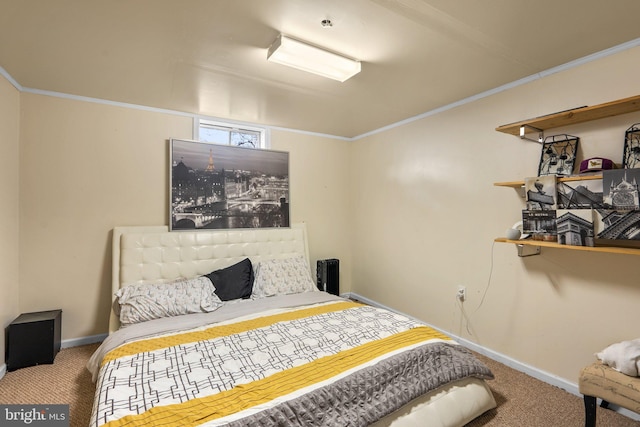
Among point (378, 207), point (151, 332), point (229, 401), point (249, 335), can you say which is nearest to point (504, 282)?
point (378, 207)

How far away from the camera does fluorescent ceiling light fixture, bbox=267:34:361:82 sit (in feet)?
6.32

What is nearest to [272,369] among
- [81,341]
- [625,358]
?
[625,358]

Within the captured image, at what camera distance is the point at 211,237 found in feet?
11.0

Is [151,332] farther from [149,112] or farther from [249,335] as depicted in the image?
[149,112]

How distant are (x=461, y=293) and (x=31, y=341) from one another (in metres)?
3.87

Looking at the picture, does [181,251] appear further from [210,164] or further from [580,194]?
[580,194]

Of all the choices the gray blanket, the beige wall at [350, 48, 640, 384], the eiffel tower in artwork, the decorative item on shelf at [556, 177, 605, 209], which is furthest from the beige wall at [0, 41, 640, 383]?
the gray blanket

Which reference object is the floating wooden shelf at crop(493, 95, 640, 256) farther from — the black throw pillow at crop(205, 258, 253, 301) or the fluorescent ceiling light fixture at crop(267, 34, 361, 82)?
the black throw pillow at crop(205, 258, 253, 301)

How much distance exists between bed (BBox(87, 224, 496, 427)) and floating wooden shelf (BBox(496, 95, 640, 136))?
5.58 feet

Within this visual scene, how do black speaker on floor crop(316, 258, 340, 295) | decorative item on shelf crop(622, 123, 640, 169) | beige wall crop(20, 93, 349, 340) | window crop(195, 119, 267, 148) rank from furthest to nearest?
Answer: black speaker on floor crop(316, 258, 340, 295) → window crop(195, 119, 267, 148) → beige wall crop(20, 93, 349, 340) → decorative item on shelf crop(622, 123, 640, 169)

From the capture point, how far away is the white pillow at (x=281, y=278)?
10.4 feet

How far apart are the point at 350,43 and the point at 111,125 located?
255cm

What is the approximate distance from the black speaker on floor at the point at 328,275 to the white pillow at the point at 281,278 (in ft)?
1.61

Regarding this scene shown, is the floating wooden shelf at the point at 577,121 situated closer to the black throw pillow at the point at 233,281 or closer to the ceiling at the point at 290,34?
the ceiling at the point at 290,34
